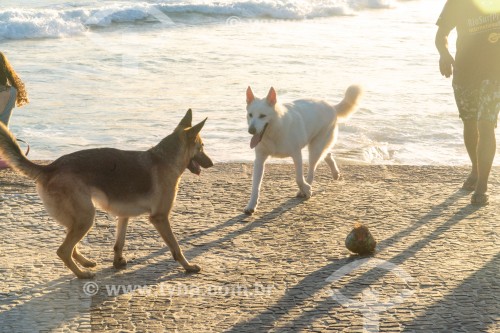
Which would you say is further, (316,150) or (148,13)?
(148,13)

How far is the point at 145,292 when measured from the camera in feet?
19.1

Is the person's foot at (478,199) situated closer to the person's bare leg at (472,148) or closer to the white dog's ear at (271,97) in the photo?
the person's bare leg at (472,148)

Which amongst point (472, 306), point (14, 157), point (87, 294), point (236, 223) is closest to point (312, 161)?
point (236, 223)

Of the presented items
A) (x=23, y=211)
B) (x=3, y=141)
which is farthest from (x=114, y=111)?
(x=3, y=141)

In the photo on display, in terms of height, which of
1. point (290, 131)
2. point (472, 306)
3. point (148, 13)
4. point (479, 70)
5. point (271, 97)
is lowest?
point (148, 13)

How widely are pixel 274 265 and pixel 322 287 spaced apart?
51cm

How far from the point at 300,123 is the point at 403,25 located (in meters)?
15.5

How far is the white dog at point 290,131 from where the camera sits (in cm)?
776

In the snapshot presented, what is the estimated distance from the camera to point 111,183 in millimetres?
5914

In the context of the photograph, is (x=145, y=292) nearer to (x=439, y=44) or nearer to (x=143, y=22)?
(x=439, y=44)

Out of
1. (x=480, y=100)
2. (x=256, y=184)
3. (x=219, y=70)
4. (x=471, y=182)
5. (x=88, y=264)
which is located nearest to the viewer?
(x=88, y=264)

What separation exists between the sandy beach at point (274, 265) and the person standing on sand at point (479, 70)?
439 millimetres

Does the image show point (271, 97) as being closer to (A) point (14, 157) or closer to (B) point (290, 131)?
(B) point (290, 131)

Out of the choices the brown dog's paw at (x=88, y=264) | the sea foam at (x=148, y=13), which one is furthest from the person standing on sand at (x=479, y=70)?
the sea foam at (x=148, y=13)
